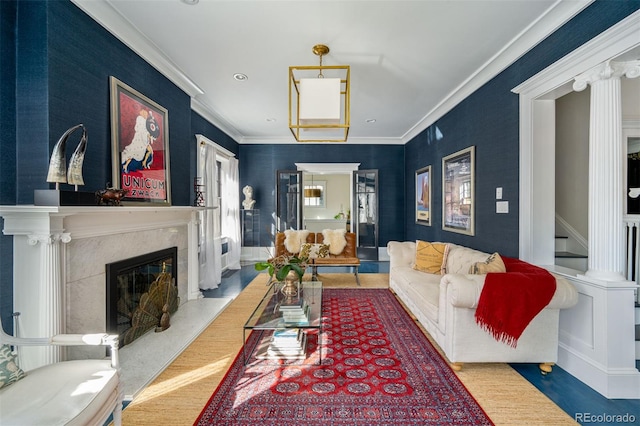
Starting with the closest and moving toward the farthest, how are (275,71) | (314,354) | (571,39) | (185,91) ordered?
1. (571,39)
2. (314,354)
3. (275,71)
4. (185,91)

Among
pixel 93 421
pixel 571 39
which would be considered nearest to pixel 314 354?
pixel 93 421

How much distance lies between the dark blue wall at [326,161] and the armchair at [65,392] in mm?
5412

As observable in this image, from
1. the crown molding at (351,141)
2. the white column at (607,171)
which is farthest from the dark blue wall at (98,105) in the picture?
→ the crown molding at (351,141)

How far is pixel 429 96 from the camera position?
14.2 feet

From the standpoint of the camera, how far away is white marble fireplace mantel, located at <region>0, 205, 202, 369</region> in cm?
178

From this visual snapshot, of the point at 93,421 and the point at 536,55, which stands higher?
the point at 536,55

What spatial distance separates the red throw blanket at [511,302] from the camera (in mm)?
2133

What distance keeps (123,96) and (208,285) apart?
2.98 meters

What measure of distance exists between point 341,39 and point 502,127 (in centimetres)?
206

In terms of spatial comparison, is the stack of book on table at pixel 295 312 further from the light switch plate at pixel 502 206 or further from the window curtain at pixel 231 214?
the window curtain at pixel 231 214

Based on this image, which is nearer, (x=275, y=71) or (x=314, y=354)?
(x=314, y=354)

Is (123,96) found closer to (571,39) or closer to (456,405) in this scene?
(456,405)

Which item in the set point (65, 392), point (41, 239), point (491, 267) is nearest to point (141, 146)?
point (41, 239)

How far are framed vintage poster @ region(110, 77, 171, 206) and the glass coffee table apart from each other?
1.67 m
